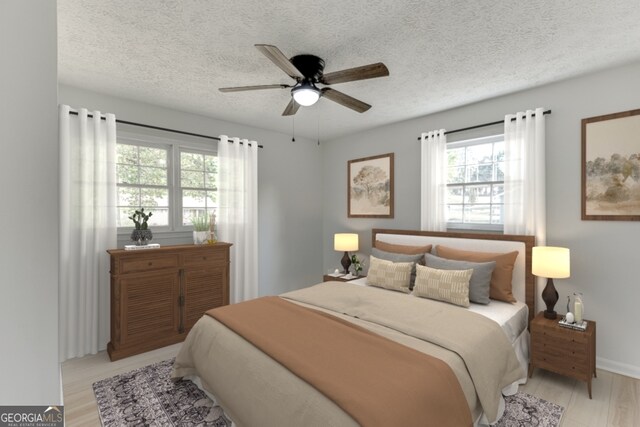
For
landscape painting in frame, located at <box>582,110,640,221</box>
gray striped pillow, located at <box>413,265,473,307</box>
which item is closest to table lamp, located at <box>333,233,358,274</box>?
gray striped pillow, located at <box>413,265,473,307</box>

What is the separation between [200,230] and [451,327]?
2.98 m

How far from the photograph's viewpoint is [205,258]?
137 inches

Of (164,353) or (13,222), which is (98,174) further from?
(13,222)

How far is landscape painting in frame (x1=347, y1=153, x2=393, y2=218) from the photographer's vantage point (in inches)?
167

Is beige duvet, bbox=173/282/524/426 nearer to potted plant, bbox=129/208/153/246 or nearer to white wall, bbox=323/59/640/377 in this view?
white wall, bbox=323/59/640/377

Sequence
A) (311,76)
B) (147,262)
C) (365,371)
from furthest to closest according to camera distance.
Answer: (147,262) → (311,76) → (365,371)

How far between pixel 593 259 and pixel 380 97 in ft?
8.37

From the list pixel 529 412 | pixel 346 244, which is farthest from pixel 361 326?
pixel 346 244

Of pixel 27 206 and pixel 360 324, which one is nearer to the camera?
pixel 27 206

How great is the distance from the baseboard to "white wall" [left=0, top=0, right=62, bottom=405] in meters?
3.83

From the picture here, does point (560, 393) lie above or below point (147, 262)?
below

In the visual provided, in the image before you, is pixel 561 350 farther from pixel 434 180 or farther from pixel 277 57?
pixel 277 57

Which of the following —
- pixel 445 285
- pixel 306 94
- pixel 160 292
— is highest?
pixel 306 94

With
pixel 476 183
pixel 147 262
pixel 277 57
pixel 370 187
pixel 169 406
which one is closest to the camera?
pixel 277 57
